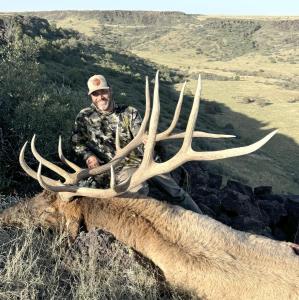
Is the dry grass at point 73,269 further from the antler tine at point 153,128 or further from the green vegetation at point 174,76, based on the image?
the green vegetation at point 174,76

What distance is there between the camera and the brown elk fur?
3.76m

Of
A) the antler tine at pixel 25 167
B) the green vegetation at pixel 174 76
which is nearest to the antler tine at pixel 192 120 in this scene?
the antler tine at pixel 25 167

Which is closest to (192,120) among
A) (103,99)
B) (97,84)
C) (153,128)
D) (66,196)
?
(153,128)

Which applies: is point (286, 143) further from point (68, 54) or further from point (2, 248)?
point (2, 248)

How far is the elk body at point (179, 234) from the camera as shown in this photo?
3.78 m

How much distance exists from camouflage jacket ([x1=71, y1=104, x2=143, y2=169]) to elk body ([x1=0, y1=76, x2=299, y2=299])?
1450 mm

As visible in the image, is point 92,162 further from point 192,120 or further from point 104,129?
point 192,120

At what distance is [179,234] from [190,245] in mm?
144

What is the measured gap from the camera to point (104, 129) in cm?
647

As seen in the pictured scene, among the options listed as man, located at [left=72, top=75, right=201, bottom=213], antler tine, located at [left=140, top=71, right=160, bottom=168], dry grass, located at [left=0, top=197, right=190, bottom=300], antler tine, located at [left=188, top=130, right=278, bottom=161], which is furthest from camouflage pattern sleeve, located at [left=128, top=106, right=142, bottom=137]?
dry grass, located at [left=0, top=197, right=190, bottom=300]

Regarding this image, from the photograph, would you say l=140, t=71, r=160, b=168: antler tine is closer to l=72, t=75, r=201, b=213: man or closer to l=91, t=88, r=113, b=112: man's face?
l=72, t=75, r=201, b=213: man

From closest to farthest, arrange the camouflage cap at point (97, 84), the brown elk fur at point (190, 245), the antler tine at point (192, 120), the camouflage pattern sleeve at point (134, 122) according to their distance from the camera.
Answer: the brown elk fur at point (190, 245)
the antler tine at point (192, 120)
the camouflage cap at point (97, 84)
the camouflage pattern sleeve at point (134, 122)

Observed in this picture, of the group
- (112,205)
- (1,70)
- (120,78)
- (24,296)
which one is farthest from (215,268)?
(120,78)

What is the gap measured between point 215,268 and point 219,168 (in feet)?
58.4
